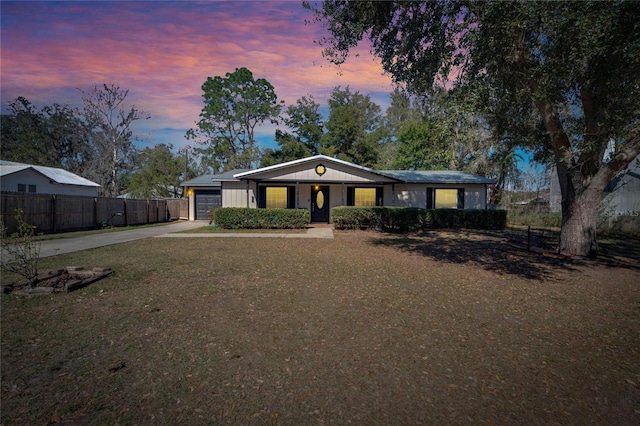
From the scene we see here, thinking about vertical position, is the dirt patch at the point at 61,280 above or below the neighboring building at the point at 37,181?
below

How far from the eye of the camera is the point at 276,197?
62.7ft

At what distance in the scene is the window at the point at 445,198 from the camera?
1944 cm

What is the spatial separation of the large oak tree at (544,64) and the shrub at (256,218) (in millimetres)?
8407

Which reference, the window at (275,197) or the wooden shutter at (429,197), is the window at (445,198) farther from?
the window at (275,197)

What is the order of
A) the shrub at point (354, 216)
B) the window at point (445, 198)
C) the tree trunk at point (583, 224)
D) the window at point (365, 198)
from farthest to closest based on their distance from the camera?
the window at point (445, 198) < the window at point (365, 198) < the shrub at point (354, 216) < the tree trunk at point (583, 224)

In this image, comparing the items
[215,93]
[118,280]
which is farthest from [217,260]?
[215,93]

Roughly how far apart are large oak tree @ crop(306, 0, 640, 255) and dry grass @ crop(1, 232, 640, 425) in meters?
3.23

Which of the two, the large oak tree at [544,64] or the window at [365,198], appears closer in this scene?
the large oak tree at [544,64]

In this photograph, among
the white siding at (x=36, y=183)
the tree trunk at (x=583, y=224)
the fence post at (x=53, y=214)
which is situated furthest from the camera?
the white siding at (x=36, y=183)

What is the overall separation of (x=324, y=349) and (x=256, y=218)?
12999mm

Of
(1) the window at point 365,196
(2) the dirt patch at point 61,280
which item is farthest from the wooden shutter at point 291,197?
(2) the dirt patch at point 61,280

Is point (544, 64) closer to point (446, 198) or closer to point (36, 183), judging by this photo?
point (446, 198)

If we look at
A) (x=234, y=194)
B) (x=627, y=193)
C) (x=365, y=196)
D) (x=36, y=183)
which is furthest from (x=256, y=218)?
(x=627, y=193)

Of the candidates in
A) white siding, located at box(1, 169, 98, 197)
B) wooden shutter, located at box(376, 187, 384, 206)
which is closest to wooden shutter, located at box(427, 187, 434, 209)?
wooden shutter, located at box(376, 187, 384, 206)
